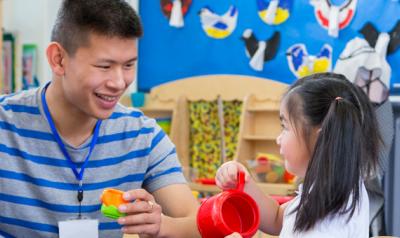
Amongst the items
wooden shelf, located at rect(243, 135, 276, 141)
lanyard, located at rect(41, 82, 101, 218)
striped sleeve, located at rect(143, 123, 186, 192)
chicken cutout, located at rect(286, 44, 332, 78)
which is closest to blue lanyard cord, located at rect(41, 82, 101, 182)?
lanyard, located at rect(41, 82, 101, 218)

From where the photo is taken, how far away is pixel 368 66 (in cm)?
374

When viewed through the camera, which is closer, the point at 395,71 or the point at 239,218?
the point at 239,218

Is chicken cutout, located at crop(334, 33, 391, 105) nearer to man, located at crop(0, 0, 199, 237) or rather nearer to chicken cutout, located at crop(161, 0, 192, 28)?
chicken cutout, located at crop(161, 0, 192, 28)

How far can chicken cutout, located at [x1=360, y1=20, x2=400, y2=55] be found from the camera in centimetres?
386

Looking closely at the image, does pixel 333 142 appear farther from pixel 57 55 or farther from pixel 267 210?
pixel 57 55

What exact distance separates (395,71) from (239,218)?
2.70 meters

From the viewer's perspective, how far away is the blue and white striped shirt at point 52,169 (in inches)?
63.2

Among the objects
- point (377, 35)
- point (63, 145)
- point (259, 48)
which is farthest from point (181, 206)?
point (259, 48)

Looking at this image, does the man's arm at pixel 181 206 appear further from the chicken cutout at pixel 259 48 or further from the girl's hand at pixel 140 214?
the chicken cutout at pixel 259 48

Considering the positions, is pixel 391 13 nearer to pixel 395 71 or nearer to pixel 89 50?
pixel 395 71

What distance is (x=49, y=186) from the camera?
1607mm

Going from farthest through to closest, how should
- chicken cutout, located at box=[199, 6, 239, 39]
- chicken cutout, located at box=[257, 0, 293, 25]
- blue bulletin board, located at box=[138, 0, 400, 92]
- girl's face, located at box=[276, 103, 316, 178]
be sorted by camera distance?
1. chicken cutout, located at box=[199, 6, 239, 39]
2. chicken cutout, located at box=[257, 0, 293, 25]
3. blue bulletin board, located at box=[138, 0, 400, 92]
4. girl's face, located at box=[276, 103, 316, 178]

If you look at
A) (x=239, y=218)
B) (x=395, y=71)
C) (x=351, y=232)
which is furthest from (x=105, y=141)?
(x=395, y=71)

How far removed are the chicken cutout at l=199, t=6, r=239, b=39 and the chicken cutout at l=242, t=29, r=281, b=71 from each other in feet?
0.42
